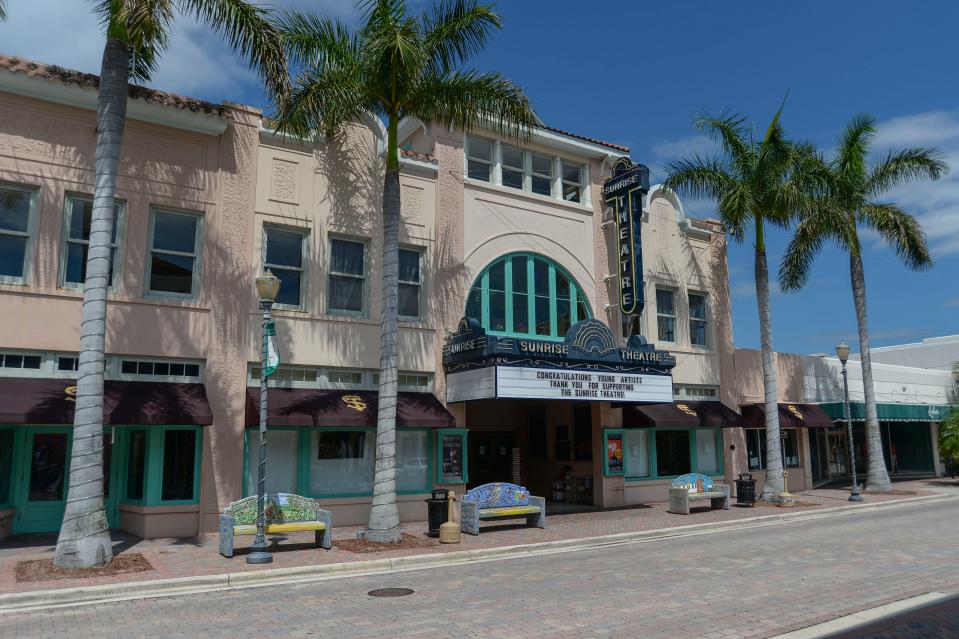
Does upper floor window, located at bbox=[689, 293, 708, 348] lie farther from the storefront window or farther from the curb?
the storefront window

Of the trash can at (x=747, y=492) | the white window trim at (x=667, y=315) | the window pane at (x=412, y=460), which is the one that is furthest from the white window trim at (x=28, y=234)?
the trash can at (x=747, y=492)

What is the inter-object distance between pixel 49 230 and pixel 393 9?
328 inches

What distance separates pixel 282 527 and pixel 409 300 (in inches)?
297

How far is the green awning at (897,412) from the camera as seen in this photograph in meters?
29.6

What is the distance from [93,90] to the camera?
14992mm

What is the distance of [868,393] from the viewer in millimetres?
27922

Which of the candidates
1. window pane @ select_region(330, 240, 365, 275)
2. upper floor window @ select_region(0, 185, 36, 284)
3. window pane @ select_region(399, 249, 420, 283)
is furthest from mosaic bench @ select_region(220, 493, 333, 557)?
window pane @ select_region(399, 249, 420, 283)

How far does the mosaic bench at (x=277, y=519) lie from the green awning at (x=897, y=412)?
22.1m

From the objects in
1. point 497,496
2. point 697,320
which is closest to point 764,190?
point 697,320

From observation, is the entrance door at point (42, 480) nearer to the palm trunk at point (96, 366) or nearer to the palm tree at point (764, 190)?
the palm trunk at point (96, 366)

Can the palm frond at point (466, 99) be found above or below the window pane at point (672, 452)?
above

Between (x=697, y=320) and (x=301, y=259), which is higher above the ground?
(x=301, y=259)

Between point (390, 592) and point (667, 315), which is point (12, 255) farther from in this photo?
Result: point (667, 315)

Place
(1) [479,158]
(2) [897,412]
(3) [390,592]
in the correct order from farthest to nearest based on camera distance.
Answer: (2) [897,412], (1) [479,158], (3) [390,592]
